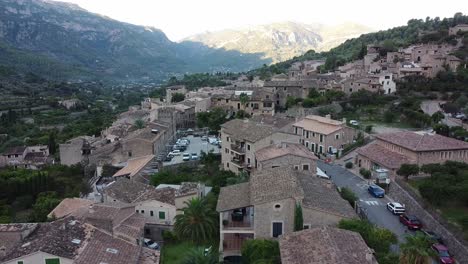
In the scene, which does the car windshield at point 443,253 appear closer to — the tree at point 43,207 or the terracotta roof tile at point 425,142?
the terracotta roof tile at point 425,142

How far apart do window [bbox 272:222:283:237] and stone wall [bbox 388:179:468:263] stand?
1192 centimetres

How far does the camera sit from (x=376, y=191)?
39.2m

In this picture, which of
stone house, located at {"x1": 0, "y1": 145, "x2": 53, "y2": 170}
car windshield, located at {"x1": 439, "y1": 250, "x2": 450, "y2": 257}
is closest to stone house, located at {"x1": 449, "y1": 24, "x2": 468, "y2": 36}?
car windshield, located at {"x1": 439, "y1": 250, "x2": 450, "y2": 257}

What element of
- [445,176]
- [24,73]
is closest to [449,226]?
[445,176]

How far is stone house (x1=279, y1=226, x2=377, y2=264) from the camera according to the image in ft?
75.1

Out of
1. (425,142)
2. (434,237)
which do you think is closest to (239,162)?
(425,142)

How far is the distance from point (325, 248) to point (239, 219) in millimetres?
9762

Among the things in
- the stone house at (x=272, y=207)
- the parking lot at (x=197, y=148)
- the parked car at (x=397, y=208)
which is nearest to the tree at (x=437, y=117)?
the parked car at (x=397, y=208)

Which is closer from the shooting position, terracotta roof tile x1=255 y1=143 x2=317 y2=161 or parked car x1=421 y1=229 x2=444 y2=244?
parked car x1=421 y1=229 x2=444 y2=244

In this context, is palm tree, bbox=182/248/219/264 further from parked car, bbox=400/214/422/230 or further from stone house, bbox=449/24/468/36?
stone house, bbox=449/24/468/36

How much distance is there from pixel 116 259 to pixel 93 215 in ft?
22.5

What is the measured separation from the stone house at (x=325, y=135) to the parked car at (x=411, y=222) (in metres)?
20.3

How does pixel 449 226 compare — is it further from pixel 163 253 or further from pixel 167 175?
pixel 167 175

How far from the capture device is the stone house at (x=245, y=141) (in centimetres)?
4472
